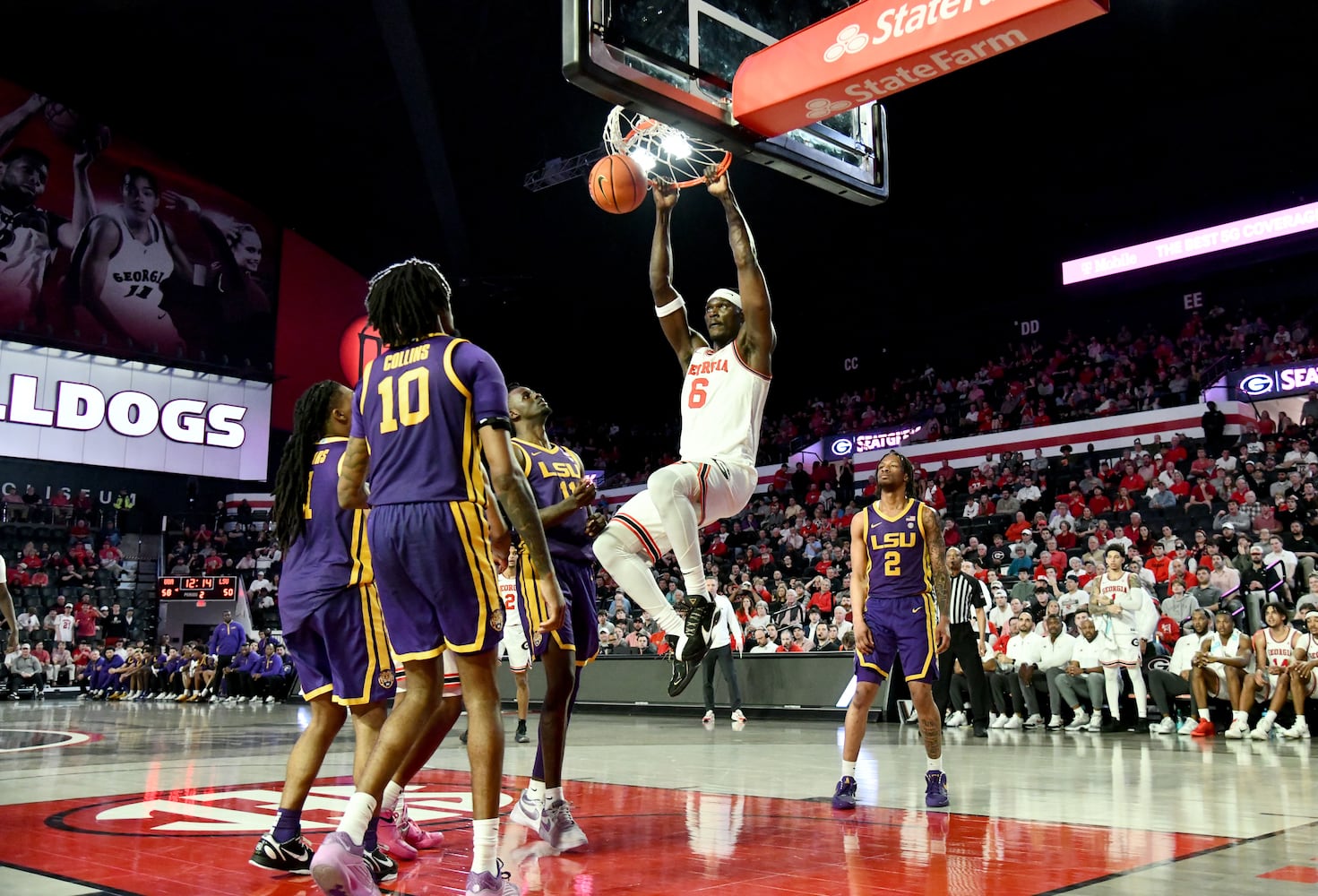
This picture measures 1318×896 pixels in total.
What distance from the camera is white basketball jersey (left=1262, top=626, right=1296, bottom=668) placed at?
35.2 feet

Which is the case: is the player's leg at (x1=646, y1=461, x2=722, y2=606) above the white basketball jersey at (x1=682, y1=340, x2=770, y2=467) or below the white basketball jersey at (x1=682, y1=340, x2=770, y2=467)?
below

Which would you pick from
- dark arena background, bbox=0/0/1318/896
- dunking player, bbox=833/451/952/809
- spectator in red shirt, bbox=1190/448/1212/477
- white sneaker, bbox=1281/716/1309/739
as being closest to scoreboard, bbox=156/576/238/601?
dark arena background, bbox=0/0/1318/896

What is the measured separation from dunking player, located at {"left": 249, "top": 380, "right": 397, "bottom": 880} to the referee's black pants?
26.5 feet

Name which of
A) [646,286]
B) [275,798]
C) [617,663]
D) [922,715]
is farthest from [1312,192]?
[275,798]

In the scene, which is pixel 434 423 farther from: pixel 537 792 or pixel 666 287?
pixel 537 792

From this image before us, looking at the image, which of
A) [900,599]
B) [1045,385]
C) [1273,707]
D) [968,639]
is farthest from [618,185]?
[1045,385]

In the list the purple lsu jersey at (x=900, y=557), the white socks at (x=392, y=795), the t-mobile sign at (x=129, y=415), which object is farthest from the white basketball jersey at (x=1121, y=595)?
the t-mobile sign at (x=129, y=415)

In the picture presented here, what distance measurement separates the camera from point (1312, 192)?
22375mm

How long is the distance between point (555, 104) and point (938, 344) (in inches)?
511

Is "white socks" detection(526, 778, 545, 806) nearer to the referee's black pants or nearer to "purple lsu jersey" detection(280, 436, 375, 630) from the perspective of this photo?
"purple lsu jersey" detection(280, 436, 375, 630)

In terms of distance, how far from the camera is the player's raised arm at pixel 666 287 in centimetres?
548

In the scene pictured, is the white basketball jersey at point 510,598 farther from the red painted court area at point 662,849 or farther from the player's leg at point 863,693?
the player's leg at point 863,693

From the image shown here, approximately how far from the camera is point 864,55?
6.17 m

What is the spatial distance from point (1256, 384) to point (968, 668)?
42.2 feet
